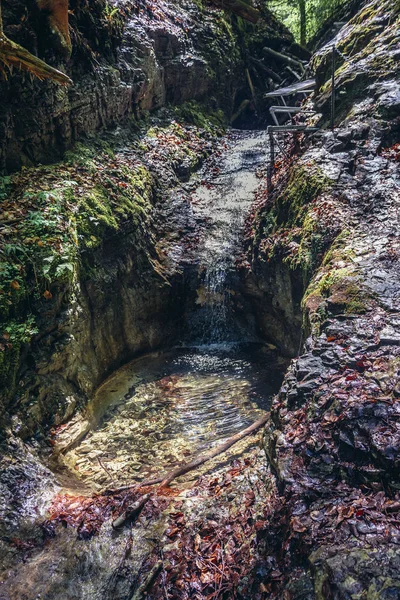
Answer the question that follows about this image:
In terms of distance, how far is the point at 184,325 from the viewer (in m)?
9.00

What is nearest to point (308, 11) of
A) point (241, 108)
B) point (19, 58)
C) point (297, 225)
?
point (241, 108)

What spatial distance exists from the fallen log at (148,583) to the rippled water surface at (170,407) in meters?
1.45

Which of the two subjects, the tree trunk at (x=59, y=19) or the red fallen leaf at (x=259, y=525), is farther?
the tree trunk at (x=59, y=19)

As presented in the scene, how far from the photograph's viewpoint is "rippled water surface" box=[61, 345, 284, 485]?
5.43 meters

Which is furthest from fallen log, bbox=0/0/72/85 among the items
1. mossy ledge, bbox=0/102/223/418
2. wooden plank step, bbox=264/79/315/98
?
wooden plank step, bbox=264/79/315/98

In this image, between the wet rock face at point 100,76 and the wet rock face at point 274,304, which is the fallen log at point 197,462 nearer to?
the wet rock face at point 274,304

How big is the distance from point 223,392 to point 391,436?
12.6ft

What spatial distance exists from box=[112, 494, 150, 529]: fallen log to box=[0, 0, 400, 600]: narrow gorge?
0.03m

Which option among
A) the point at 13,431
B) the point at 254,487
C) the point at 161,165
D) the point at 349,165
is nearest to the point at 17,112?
the point at 161,165

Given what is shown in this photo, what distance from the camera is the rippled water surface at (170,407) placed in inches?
214

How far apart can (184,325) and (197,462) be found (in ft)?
13.9

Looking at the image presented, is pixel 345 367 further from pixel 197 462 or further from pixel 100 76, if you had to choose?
pixel 100 76

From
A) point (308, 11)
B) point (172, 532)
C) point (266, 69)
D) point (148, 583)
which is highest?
point (308, 11)

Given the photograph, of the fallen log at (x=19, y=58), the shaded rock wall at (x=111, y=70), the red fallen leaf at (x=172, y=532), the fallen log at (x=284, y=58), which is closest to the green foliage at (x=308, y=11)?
the fallen log at (x=284, y=58)
